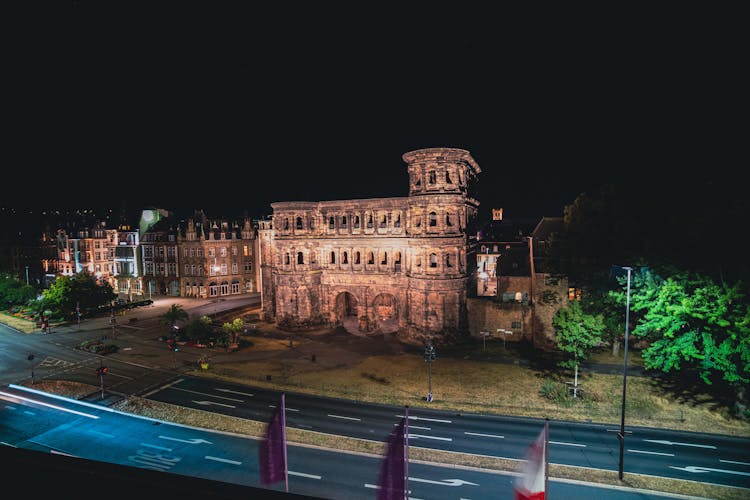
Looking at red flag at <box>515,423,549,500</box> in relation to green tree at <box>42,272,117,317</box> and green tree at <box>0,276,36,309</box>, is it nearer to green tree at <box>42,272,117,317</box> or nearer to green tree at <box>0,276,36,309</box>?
green tree at <box>42,272,117,317</box>

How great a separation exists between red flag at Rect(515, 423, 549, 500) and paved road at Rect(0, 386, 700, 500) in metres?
8.70

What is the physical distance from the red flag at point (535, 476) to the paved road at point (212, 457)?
28.5ft

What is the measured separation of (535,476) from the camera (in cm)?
1331

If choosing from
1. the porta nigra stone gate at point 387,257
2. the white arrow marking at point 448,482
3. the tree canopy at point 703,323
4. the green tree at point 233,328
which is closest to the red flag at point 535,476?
the white arrow marking at point 448,482

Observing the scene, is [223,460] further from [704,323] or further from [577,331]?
[704,323]

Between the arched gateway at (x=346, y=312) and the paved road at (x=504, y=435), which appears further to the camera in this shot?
the arched gateway at (x=346, y=312)

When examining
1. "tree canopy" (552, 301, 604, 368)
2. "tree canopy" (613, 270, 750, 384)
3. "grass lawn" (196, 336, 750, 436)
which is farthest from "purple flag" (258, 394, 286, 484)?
"tree canopy" (552, 301, 604, 368)

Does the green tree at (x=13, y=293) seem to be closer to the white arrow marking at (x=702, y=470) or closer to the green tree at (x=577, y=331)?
the green tree at (x=577, y=331)

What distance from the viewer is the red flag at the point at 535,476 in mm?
13078

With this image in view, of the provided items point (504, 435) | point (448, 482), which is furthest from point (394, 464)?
point (504, 435)

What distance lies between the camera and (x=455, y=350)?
157 ft

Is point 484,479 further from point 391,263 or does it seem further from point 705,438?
point 391,263

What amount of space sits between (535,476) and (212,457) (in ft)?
64.9

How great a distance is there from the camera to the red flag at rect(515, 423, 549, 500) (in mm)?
13078
